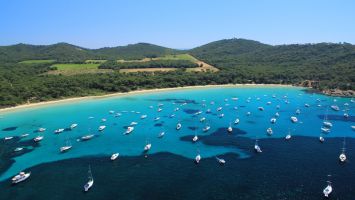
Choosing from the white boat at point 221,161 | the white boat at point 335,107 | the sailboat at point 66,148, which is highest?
the white boat at point 335,107

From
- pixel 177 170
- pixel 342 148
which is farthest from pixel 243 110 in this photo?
pixel 177 170

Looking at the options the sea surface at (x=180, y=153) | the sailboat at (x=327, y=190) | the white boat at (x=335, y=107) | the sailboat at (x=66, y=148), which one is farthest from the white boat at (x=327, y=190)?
the white boat at (x=335, y=107)

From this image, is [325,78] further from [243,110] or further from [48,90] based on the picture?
[48,90]

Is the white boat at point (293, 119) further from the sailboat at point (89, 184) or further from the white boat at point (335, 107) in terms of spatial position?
the sailboat at point (89, 184)

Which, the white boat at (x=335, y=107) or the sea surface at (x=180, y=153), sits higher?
the white boat at (x=335, y=107)

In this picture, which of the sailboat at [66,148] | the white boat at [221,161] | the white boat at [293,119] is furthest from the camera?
the white boat at [293,119]

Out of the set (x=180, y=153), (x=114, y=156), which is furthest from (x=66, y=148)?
(x=180, y=153)

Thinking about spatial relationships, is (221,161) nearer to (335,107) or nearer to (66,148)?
(66,148)

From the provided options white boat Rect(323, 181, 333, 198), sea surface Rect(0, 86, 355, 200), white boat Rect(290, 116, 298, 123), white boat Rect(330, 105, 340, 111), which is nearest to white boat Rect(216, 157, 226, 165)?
sea surface Rect(0, 86, 355, 200)
